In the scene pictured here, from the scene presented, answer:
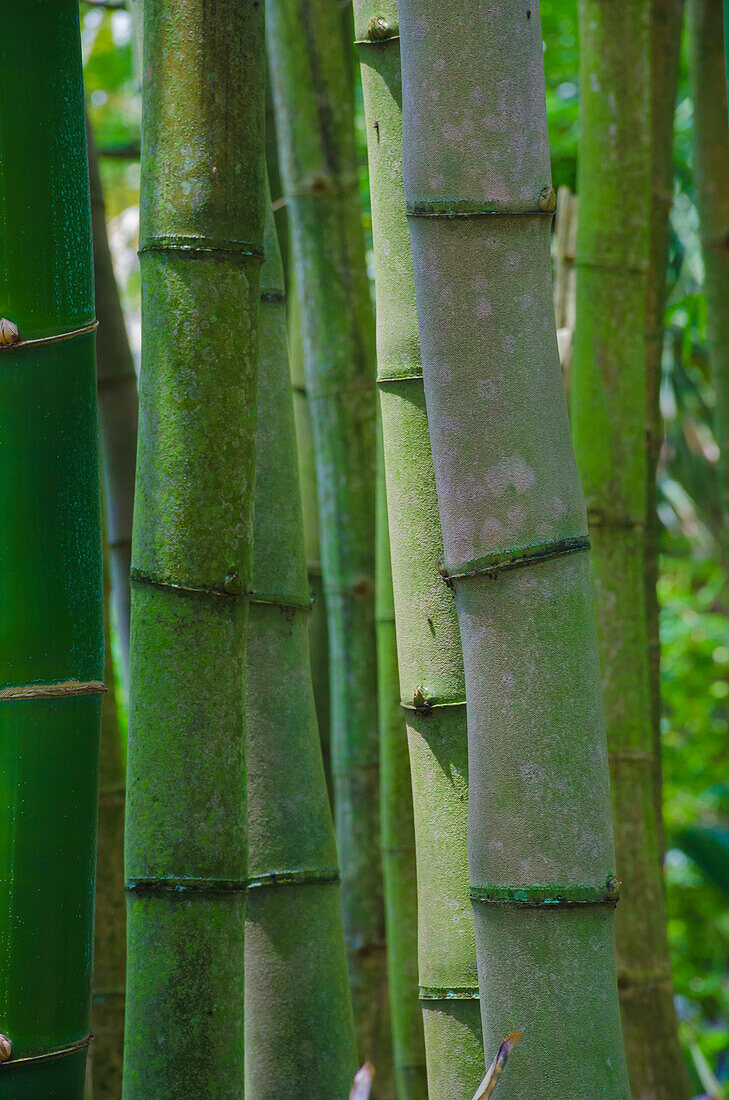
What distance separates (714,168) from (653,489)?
2.04 ft

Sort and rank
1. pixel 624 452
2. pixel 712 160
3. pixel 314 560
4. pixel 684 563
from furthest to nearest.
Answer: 1. pixel 684 563
2. pixel 712 160
3. pixel 314 560
4. pixel 624 452

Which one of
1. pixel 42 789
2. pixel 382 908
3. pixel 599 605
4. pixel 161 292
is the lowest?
pixel 382 908

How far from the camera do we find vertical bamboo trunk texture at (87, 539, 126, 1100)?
166cm

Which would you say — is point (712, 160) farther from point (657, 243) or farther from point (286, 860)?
point (286, 860)

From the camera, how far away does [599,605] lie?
150 cm

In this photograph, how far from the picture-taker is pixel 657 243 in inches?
75.0

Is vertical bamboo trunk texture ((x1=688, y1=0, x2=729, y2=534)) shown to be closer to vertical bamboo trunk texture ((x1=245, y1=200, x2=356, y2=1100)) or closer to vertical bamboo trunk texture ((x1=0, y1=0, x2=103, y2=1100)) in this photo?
vertical bamboo trunk texture ((x1=245, y1=200, x2=356, y2=1100))

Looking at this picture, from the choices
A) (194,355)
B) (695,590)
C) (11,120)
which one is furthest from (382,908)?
(695,590)

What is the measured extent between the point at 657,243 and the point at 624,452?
565 mm

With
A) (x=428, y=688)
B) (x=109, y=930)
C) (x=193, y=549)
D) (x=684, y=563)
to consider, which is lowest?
(x=109, y=930)

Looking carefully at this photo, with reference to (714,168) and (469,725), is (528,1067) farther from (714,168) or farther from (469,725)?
(714,168)

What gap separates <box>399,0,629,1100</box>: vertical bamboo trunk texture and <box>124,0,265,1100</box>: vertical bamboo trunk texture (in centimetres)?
16

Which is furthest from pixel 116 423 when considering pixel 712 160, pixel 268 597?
pixel 712 160

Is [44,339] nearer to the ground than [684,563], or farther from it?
nearer to the ground
